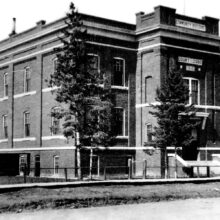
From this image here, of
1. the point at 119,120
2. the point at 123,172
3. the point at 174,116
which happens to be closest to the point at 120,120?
the point at 119,120

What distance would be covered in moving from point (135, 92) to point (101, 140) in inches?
383

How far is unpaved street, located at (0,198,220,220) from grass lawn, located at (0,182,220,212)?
2.92 ft

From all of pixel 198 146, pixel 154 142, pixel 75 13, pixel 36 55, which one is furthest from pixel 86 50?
pixel 198 146

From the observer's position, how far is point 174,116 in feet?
104

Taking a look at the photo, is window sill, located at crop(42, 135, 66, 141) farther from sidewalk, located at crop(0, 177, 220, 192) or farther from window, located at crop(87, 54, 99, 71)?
sidewalk, located at crop(0, 177, 220, 192)

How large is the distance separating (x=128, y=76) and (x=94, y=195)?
62.9 ft

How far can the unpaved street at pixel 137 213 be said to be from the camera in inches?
607

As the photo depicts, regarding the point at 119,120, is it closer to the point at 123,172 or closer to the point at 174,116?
the point at 123,172

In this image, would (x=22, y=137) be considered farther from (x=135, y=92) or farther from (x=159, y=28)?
(x=159, y=28)

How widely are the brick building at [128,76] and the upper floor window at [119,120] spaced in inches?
2.9

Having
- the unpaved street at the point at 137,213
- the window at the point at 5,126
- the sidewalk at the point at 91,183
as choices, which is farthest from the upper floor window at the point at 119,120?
the unpaved street at the point at 137,213

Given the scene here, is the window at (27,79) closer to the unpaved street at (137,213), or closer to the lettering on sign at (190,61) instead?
the lettering on sign at (190,61)

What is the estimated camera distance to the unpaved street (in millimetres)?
15406

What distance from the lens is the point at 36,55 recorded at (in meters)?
38.9
